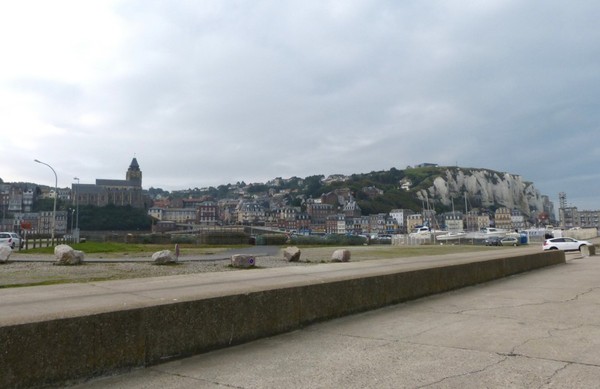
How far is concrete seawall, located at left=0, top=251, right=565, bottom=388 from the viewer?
4.56m

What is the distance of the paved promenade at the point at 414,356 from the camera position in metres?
4.94

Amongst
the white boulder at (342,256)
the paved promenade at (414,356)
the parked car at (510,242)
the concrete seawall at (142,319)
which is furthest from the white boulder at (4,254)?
the parked car at (510,242)

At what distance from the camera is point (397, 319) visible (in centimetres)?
873

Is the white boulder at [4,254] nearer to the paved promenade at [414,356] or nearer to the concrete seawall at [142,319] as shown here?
the concrete seawall at [142,319]

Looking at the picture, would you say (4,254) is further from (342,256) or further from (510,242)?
(510,242)

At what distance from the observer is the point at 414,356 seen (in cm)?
593

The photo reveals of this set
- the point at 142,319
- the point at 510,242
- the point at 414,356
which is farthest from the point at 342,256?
the point at 510,242

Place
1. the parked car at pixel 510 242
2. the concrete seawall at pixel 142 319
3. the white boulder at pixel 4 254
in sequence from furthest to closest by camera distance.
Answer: the parked car at pixel 510 242, the white boulder at pixel 4 254, the concrete seawall at pixel 142 319

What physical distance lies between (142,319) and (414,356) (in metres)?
3.51

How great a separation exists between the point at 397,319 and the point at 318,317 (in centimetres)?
165

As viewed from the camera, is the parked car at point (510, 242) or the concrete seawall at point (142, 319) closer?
the concrete seawall at point (142, 319)

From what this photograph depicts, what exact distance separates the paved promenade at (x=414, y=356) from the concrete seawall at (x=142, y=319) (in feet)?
0.62

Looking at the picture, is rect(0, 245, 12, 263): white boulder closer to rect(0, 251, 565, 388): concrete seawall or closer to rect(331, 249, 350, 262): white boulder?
rect(331, 249, 350, 262): white boulder

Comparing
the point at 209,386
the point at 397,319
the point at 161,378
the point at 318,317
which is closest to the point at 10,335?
the point at 161,378
